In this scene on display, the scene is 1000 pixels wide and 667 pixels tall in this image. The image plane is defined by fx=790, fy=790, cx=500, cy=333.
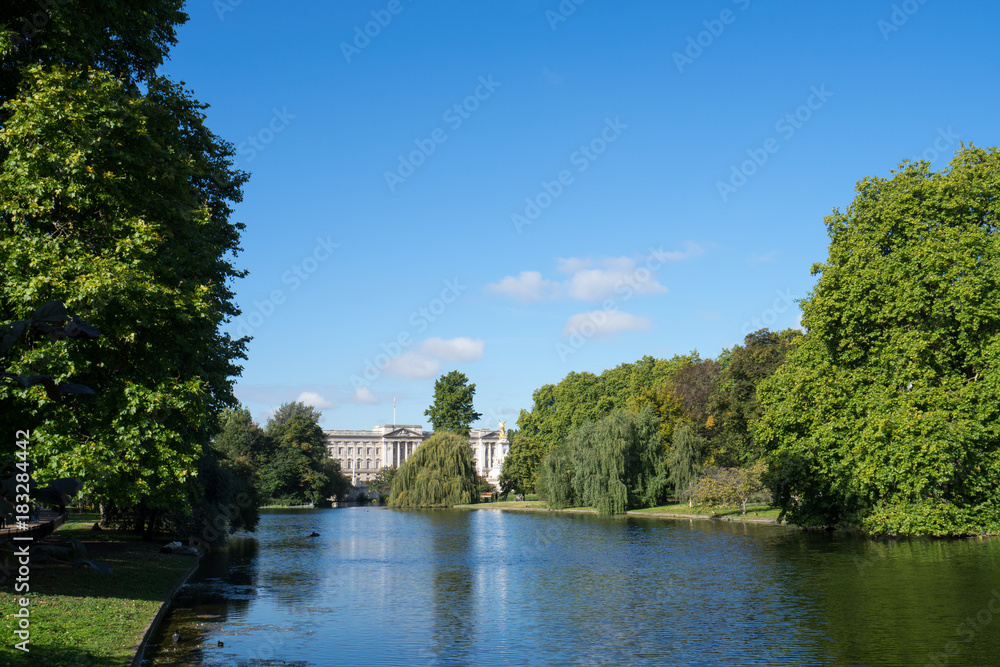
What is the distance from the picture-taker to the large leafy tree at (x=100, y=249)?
14.0 m

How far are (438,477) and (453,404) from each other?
30.0m

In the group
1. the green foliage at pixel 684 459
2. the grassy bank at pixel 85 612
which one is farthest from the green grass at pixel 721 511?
the grassy bank at pixel 85 612

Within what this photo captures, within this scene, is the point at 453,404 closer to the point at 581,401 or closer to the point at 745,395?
the point at 581,401

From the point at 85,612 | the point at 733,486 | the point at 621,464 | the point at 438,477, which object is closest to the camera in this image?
the point at 85,612

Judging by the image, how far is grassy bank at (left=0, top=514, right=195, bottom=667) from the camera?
1118 cm

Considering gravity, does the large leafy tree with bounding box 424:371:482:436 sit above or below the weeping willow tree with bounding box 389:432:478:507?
above

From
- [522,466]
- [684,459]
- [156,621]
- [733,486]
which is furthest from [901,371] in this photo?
[522,466]

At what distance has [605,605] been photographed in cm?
1966

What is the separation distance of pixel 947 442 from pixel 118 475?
87.6 feet

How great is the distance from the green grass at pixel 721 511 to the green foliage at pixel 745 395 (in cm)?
324

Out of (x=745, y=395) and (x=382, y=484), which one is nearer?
(x=745, y=395)

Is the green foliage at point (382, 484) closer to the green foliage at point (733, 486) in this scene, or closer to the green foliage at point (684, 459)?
the green foliage at point (684, 459)

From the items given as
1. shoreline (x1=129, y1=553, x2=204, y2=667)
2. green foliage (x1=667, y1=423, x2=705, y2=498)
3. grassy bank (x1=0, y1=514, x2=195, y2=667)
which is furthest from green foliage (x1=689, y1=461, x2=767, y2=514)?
grassy bank (x1=0, y1=514, x2=195, y2=667)

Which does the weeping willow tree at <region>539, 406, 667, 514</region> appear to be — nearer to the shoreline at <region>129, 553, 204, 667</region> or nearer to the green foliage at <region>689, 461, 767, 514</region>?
the green foliage at <region>689, 461, 767, 514</region>
